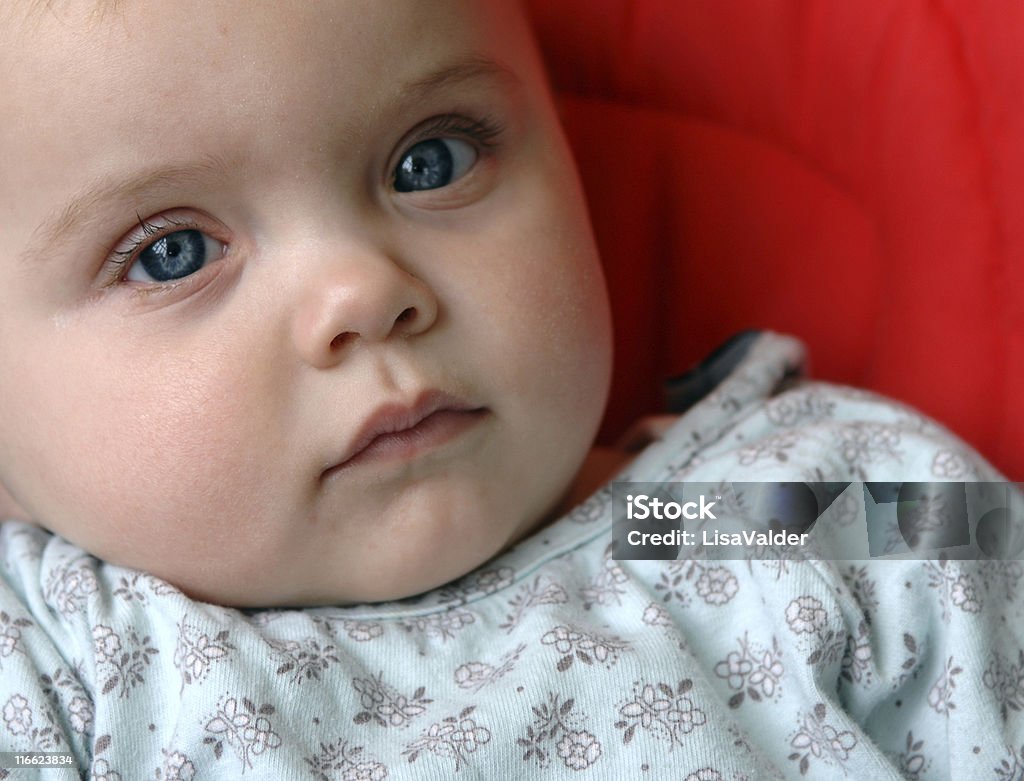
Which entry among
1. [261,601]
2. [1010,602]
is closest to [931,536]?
[1010,602]

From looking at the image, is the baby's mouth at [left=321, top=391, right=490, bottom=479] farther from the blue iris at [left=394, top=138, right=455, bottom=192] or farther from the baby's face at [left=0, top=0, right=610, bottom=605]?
the blue iris at [left=394, top=138, right=455, bottom=192]

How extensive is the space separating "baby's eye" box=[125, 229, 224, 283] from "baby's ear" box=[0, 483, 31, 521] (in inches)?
12.9

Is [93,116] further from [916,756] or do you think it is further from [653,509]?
[916,756]

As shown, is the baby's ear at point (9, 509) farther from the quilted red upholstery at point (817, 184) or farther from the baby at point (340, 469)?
the quilted red upholstery at point (817, 184)

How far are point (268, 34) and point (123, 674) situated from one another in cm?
50

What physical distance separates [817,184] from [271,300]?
Result: 27.2 inches

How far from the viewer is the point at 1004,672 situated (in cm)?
99

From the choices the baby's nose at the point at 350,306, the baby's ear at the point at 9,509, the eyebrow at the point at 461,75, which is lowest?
A: the baby's ear at the point at 9,509

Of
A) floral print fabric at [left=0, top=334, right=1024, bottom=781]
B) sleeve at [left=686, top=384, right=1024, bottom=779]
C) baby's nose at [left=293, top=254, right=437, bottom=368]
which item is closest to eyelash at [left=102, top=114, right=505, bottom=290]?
baby's nose at [left=293, top=254, right=437, bottom=368]

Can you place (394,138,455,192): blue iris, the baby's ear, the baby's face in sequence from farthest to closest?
the baby's ear < (394,138,455,192): blue iris < the baby's face

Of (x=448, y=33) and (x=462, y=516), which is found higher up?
(x=448, y=33)

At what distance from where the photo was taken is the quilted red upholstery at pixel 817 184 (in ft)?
3.77

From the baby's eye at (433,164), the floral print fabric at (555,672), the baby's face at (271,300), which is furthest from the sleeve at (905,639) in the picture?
the baby's eye at (433,164)

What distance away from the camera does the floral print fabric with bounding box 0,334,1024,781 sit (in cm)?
93
